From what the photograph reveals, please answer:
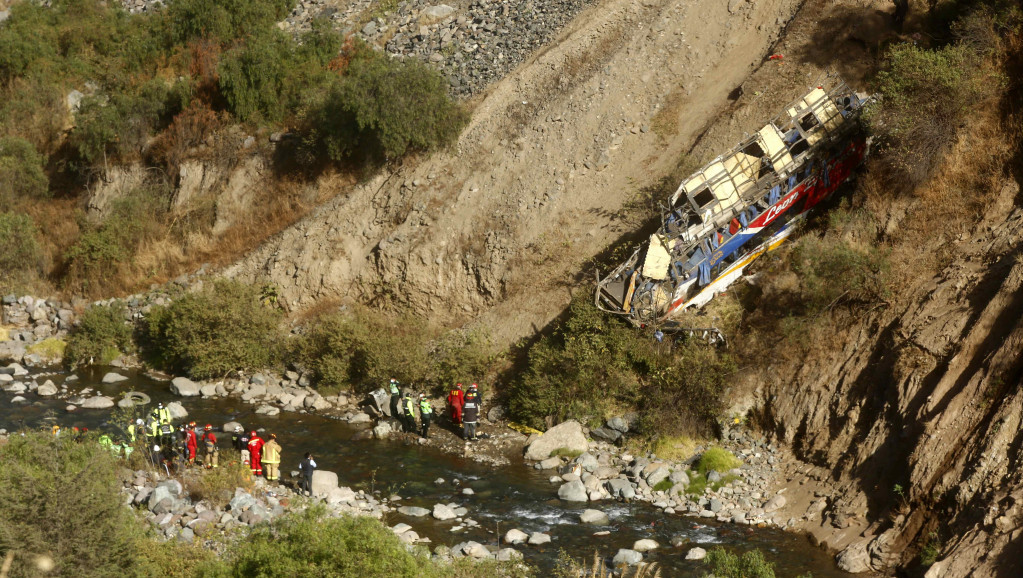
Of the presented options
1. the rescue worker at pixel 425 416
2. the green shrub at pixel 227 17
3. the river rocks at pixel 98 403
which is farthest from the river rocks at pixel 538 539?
the green shrub at pixel 227 17

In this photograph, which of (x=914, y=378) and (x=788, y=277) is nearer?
(x=914, y=378)

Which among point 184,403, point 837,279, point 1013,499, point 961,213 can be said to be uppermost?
point 961,213

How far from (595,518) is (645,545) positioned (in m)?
1.48

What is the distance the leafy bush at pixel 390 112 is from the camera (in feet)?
98.5

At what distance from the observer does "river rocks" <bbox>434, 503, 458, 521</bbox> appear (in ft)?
64.8

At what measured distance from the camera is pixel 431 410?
24516mm

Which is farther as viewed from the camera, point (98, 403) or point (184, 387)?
point (184, 387)

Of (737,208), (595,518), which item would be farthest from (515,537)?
(737,208)

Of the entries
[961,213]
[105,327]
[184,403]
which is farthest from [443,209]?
[961,213]

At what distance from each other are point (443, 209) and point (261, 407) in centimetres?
770

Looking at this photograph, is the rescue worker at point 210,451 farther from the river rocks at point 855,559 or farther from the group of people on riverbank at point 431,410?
the river rocks at point 855,559

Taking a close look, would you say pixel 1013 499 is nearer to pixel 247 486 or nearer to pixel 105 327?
pixel 247 486

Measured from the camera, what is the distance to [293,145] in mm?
34375

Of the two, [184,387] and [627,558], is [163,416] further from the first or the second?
[627,558]
